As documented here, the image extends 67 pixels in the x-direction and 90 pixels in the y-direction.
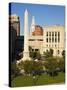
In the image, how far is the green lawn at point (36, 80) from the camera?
2293 millimetres

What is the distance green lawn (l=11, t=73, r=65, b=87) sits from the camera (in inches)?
90.3

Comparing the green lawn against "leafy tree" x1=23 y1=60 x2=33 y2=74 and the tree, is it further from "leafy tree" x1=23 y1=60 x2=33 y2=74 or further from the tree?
the tree

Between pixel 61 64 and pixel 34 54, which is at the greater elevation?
pixel 34 54

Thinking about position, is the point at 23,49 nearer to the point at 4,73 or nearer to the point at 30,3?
the point at 4,73

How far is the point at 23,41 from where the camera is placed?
233cm

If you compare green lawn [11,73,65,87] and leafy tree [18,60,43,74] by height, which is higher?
leafy tree [18,60,43,74]

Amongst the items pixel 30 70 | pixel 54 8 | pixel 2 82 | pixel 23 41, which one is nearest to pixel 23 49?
pixel 23 41

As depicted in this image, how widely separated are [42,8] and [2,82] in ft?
2.82

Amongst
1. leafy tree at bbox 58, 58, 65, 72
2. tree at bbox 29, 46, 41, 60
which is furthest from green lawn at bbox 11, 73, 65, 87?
tree at bbox 29, 46, 41, 60

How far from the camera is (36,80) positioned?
2350 mm

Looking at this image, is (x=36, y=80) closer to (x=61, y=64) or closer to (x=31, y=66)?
(x=31, y=66)

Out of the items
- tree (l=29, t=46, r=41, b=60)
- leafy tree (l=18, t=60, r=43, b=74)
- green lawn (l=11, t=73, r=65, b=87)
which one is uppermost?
tree (l=29, t=46, r=41, b=60)

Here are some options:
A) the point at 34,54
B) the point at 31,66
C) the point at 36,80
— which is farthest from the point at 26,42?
the point at 36,80

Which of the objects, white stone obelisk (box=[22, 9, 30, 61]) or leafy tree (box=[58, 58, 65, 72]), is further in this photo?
leafy tree (box=[58, 58, 65, 72])
